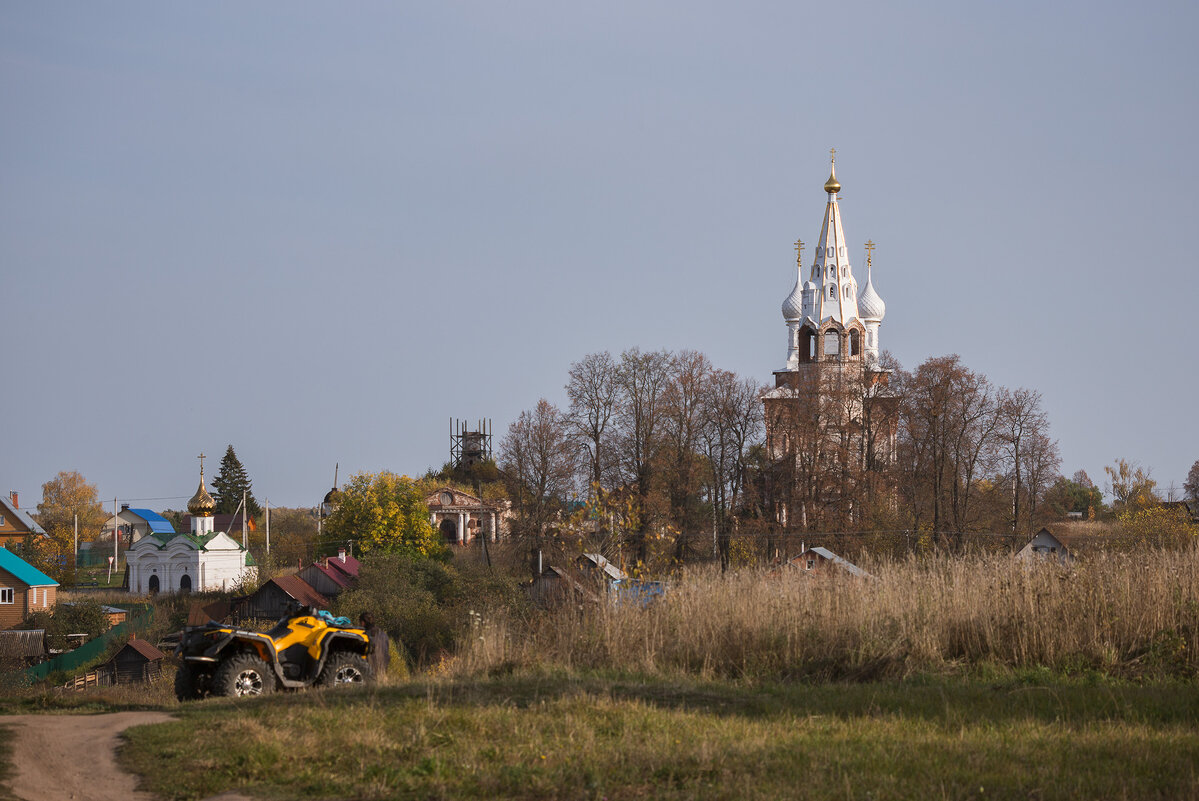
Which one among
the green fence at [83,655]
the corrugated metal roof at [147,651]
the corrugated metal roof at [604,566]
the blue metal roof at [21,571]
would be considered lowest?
the green fence at [83,655]

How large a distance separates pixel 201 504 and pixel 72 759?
67.5m

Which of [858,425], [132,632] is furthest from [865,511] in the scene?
[132,632]

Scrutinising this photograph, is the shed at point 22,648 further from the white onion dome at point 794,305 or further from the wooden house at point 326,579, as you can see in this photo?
the white onion dome at point 794,305

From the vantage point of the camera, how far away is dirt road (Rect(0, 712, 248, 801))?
816cm

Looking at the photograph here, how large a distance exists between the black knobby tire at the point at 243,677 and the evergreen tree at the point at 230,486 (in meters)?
99.3

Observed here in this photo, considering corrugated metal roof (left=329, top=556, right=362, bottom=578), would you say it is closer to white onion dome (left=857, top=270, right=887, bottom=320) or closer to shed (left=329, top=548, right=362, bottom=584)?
shed (left=329, top=548, right=362, bottom=584)

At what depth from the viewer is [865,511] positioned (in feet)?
171

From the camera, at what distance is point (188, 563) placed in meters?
68.8

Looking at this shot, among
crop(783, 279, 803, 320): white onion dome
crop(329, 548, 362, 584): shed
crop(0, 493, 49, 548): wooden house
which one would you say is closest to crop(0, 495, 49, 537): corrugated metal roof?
crop(0, 493, 49, 548): wooden house

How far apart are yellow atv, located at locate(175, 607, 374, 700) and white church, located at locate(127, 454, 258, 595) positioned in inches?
2193

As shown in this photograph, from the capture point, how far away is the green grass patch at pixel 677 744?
26.0 feet

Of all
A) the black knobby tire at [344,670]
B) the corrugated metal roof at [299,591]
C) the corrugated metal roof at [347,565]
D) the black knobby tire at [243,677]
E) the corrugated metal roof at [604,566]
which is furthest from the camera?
the corrugated metal roof at [347,565]

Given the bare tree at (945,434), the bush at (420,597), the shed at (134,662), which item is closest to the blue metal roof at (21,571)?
the bush at (420,597)

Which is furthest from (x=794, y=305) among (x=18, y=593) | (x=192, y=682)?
(x=192, y=682)
